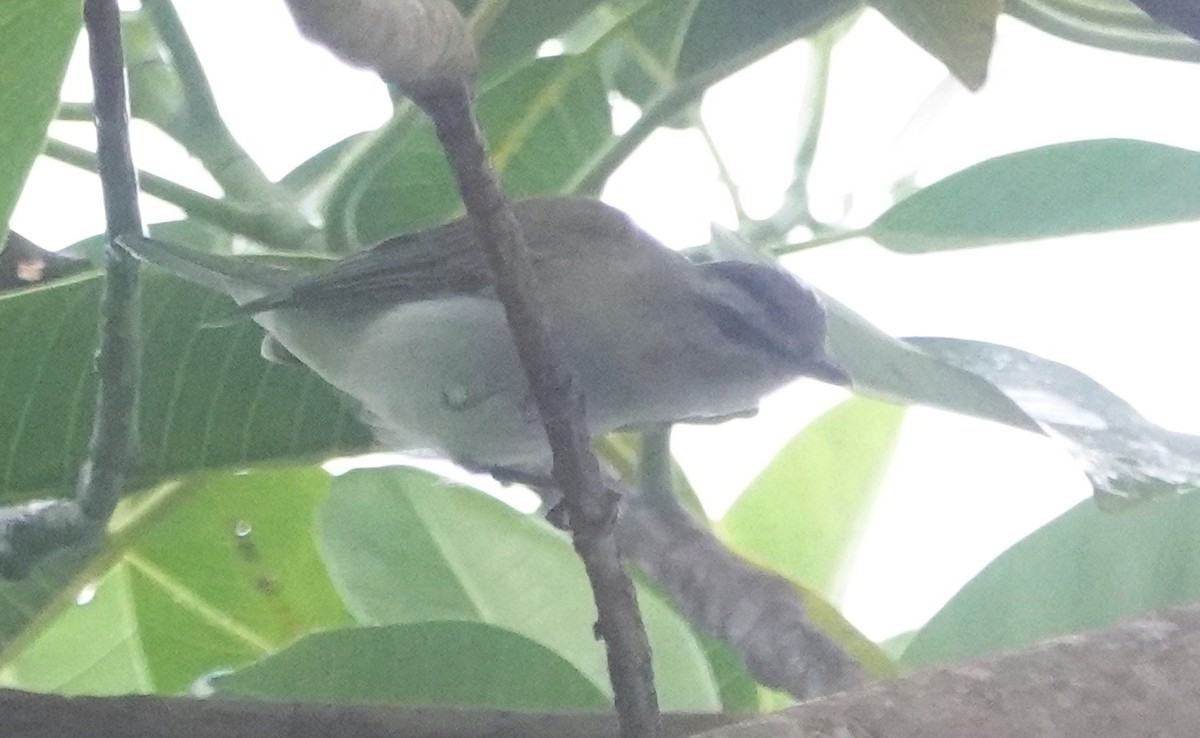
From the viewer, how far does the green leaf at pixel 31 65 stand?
75 centimetres

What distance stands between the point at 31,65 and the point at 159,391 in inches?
10.5

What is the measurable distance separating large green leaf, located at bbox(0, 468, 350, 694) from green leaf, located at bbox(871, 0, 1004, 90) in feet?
1.94

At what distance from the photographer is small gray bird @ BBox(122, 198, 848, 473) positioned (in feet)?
3.17

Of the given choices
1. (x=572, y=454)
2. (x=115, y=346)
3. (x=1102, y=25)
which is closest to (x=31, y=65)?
(x=115, y=346)

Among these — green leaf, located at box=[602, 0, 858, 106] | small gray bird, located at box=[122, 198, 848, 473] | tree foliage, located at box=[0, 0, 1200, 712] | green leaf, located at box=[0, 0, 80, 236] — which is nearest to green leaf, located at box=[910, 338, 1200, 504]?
tree foliage, located at box=[0, 0, 1200, 712]

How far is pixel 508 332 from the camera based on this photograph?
95 cm

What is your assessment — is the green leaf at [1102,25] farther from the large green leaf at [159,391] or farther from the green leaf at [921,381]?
the large green leaf at [159,391]

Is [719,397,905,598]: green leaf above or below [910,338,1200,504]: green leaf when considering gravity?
above

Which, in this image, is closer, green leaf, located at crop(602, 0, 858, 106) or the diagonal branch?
the diagonal branch

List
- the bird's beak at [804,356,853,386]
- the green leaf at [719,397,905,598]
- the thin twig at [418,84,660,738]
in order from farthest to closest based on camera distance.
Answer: the green leaf at [719,397,905,598] → the bird's beak at [804,356,853,386] → the thin twig at [418,84,660,738]

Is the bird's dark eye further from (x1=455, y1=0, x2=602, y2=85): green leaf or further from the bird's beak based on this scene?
(x1=455, y1=0, x2=602, y2=85): green leaf

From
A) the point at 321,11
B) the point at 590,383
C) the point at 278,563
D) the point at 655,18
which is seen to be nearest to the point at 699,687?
the point at 590,383

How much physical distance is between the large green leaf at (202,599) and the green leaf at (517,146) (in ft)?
0.78

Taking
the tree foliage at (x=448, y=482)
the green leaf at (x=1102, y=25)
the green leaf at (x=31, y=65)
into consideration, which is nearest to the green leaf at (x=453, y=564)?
the tree foliage at (x=448, y=482)
